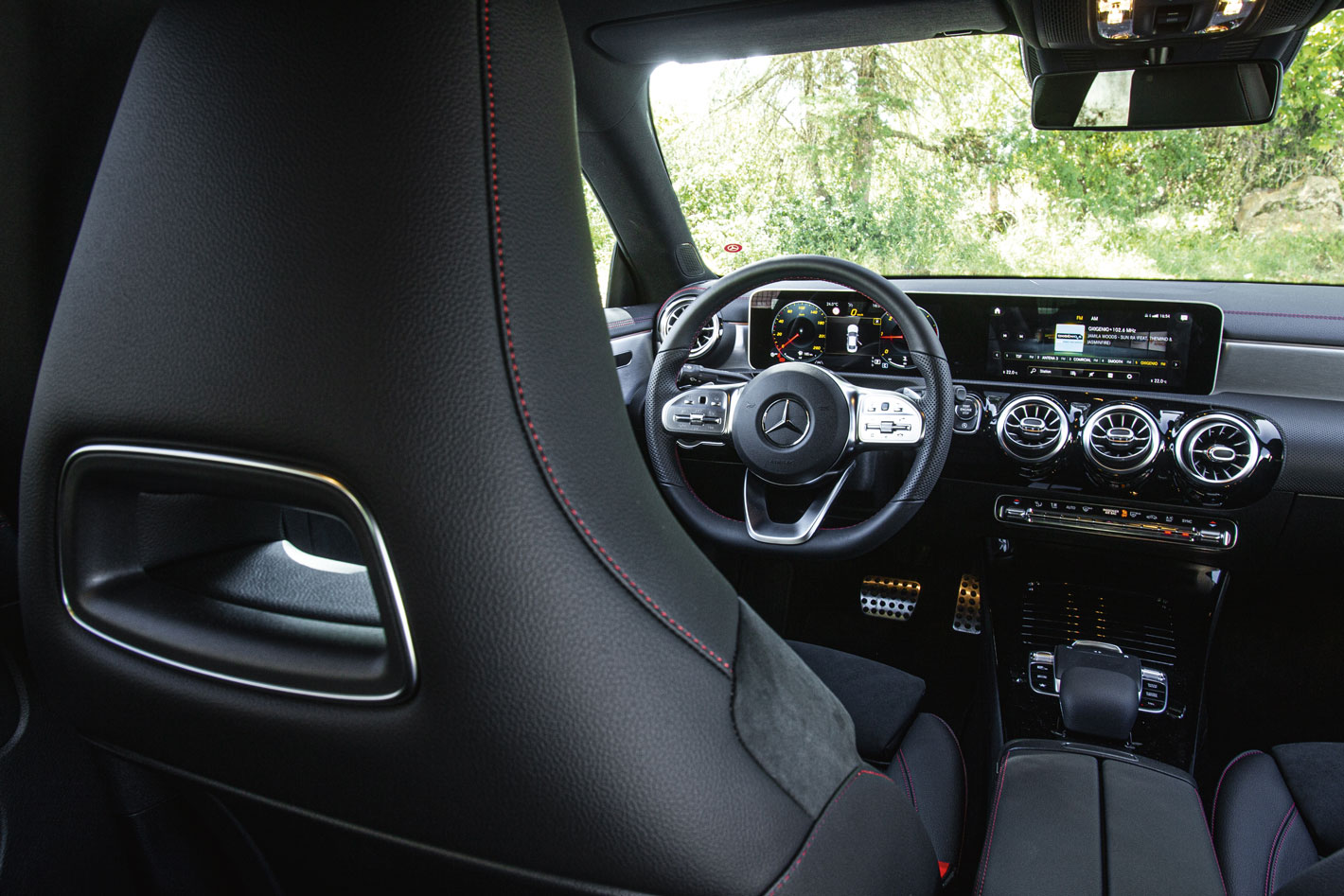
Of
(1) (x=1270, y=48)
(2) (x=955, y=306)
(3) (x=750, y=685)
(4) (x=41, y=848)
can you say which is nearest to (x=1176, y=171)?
(1) (x=1270, y=48)

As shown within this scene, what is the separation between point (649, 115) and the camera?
287 cm

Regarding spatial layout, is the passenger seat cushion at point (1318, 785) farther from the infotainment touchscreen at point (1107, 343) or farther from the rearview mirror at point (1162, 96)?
the rearview mirror at point (1162, 96)

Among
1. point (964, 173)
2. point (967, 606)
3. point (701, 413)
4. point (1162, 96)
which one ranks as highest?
point (964, 173)

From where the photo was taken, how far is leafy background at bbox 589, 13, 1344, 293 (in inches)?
125

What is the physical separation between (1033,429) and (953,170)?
1.92m

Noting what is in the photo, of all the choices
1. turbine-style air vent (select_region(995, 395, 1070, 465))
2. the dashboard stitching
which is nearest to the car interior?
turbine-style air vent (select_region(995, 395, 1070, 465))

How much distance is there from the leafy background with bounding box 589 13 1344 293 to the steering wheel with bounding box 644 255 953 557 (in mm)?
1246

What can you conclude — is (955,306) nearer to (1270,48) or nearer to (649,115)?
(1270,48)

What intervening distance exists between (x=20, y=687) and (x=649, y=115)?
2226 millimetres

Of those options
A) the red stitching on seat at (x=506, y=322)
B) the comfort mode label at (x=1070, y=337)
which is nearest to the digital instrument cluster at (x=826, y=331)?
the comfort mode label at (x=1070, y=337)

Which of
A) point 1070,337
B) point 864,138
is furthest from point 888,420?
point 864,138

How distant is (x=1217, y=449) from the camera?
2.06 m

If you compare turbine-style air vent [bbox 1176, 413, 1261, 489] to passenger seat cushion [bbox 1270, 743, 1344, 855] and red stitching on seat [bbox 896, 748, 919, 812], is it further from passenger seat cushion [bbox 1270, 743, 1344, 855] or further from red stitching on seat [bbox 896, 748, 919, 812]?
red stitching on seat [bbox 896, 748, 919, 812]

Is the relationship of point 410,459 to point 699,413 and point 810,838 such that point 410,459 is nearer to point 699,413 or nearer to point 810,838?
point 810,838
